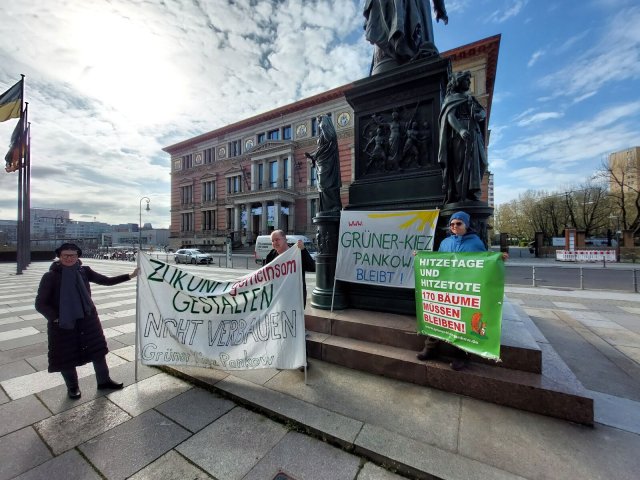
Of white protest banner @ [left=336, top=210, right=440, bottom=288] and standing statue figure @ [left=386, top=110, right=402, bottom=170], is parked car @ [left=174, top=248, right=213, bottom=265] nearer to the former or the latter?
white protest banner @ [left=336, top=210, right=440, bottom=288]

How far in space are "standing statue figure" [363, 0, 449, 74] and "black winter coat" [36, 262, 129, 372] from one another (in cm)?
591

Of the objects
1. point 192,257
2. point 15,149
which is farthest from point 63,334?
point 192,257

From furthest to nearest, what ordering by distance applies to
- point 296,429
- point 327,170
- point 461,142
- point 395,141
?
point 327,170 < point 395,141 < point 461,142 < point 296,429

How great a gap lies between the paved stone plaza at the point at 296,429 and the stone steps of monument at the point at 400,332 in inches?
19.8

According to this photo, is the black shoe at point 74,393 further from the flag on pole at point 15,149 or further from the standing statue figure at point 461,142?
the flag on pole at point 15,149

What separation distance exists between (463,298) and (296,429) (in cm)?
209

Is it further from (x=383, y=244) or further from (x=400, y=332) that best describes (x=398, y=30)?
(x=400, y=332)

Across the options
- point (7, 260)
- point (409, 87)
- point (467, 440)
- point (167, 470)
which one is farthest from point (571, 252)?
point (7, 260)

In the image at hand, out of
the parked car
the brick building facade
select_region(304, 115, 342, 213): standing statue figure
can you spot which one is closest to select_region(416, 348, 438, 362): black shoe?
select_region(304, 115, 342, 213): standing statue figure

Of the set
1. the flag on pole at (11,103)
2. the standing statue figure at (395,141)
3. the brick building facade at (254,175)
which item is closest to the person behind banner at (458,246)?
the standing statue figure at (395,141)

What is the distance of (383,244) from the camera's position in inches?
166

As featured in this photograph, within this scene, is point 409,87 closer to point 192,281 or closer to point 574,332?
point 192,281

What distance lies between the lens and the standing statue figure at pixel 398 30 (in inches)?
195

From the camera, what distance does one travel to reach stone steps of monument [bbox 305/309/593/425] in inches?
97.9
